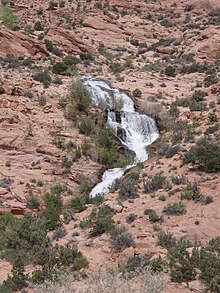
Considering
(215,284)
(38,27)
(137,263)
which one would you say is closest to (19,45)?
(38,27)

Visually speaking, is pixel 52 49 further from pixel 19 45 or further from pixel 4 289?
pixel 4 289

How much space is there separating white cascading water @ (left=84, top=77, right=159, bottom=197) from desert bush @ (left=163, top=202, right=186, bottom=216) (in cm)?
476

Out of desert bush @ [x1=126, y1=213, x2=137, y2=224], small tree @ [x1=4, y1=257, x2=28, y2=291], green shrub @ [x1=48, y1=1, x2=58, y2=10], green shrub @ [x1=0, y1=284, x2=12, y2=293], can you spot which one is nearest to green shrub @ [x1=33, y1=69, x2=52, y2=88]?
desert bush @ [x1=126, y1=213, x2=137, y2=224]

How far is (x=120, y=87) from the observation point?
2708 centimetres

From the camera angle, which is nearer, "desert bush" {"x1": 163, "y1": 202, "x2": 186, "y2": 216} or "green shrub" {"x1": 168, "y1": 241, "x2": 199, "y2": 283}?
"green shrub" {"x1": 168, "y1": 241, "x2": 199, "y2": 283}

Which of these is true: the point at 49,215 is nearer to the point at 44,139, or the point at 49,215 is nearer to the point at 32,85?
the point at 44,139

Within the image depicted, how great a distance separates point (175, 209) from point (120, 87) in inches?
601

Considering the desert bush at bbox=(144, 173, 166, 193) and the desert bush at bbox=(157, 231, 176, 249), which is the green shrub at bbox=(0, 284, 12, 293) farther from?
the desert bush at bbox=(144, 173, 166, 193)

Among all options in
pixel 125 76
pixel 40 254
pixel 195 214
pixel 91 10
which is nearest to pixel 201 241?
pixel 195 214

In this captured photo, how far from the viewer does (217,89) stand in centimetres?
2417

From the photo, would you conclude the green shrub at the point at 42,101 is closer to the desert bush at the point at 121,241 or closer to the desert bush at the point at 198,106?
the desert bush at the point at 198,106

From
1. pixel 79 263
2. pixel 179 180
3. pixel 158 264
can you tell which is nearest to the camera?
pixel 158 264

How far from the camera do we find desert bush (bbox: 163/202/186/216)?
42.1 ft

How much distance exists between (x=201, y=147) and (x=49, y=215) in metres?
5.70
